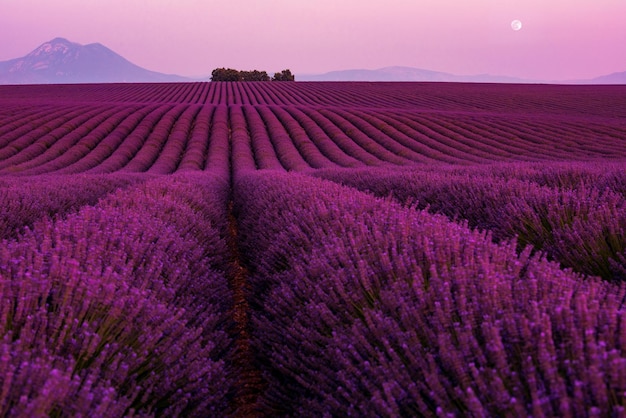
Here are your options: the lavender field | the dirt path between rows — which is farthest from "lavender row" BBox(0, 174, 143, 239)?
the dirt path between rows

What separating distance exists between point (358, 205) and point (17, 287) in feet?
8.96

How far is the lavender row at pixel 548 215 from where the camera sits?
3.41 meters

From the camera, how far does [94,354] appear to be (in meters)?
2.02

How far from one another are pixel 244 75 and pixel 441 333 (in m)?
77.9

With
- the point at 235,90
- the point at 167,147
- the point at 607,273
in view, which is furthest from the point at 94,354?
the point at 235,90

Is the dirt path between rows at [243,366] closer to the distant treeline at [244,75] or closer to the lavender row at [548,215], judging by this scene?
the lavender row at [548,215]

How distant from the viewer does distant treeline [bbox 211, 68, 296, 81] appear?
248 ft

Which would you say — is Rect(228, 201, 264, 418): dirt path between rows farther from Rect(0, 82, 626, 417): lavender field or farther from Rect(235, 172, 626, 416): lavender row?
Rect(235, 172, 626, 416): lavender row

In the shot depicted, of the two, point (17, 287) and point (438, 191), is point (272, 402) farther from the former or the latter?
point (438, 191)

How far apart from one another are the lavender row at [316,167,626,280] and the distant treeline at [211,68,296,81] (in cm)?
7246

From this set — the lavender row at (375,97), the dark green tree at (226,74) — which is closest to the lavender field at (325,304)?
the lavender row at (375,97)

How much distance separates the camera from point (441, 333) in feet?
5.69

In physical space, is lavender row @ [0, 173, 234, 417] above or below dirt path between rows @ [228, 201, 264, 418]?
above

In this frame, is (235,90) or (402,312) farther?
(235,90)
